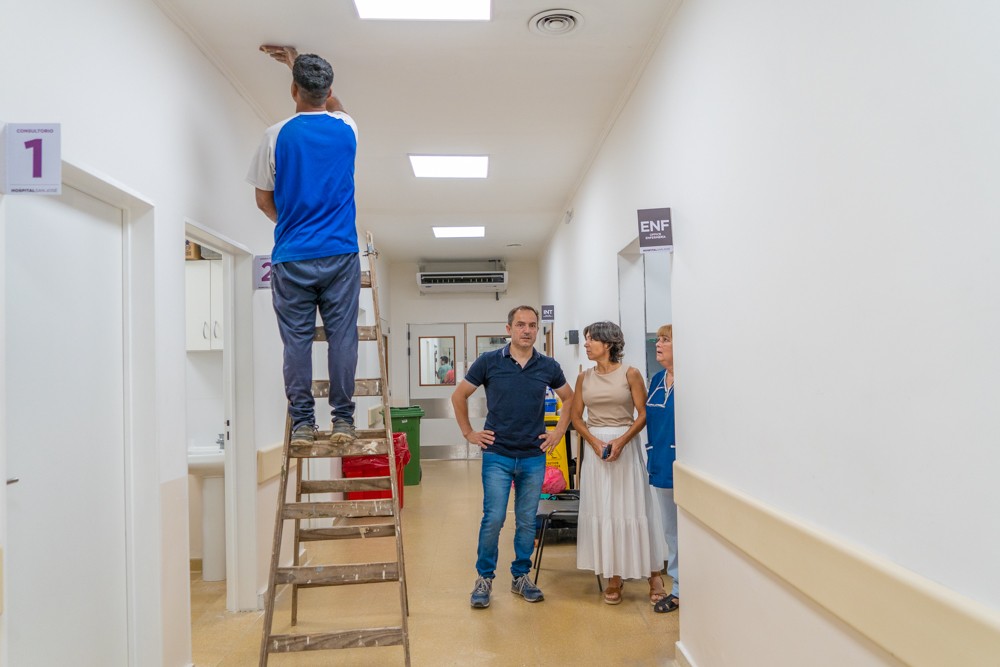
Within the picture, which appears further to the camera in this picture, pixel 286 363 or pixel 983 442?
pixel 286 363

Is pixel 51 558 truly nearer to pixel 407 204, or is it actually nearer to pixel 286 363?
pixel 286 363

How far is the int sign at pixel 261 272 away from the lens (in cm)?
399

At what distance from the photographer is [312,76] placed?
2883 mm

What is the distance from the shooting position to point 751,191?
2217 mm

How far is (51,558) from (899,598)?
2483mm

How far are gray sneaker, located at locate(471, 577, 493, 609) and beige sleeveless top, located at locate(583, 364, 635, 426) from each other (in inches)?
43.2

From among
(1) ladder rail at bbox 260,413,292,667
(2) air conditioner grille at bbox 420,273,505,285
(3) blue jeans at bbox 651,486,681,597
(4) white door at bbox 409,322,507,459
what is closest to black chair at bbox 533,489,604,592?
(3) blue jeans at bbox 651,486,681,597

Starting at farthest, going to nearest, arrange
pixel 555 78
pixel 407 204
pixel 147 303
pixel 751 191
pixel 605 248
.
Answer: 1. pixel 407 204
2. pixel 605 248
3. pixel 555 78
4. pixel 147 303
5. pixel 751 191

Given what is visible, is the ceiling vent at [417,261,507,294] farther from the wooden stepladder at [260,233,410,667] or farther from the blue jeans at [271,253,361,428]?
the blue jeans at [271,253,361,428]

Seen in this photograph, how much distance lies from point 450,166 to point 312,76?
2754 mm

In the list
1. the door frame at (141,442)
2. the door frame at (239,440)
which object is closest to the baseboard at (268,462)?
the door frame at (239,440)

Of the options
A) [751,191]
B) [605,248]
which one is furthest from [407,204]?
[751,191]

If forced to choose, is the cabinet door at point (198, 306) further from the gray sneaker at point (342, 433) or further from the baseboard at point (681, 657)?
the baseboard at point (681, 657)

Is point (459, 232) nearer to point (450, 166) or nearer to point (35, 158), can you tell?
point (450, 166)
